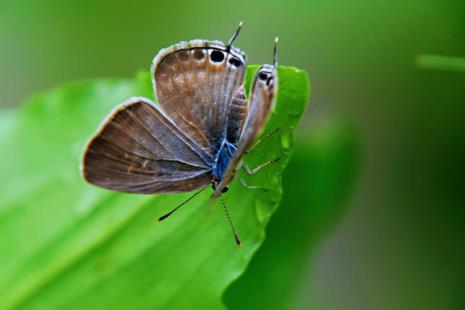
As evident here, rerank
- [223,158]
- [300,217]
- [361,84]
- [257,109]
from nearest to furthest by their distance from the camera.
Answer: [257,109]
[223,158]
[300,217]
[361,84]

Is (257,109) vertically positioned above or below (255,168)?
above

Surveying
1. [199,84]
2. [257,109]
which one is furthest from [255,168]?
[199,84]

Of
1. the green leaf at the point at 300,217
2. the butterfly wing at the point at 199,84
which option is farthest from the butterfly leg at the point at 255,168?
the green leaf at the point at 300,217

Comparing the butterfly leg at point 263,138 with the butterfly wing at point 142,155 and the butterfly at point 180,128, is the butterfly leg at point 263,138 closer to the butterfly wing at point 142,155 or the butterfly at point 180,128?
the butterfly at point 180,128

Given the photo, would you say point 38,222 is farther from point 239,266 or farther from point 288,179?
A: point 288,179

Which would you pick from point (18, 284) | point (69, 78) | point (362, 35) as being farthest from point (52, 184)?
point (362, 35)

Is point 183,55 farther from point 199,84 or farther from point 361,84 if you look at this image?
point 361,84
